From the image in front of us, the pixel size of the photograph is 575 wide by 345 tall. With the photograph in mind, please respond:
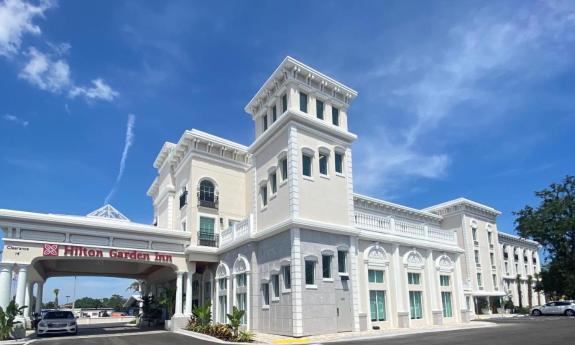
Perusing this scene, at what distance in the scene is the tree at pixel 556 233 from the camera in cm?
4803

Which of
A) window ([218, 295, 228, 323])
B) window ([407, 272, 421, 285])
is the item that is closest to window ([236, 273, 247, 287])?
window ([218, 295, 228, 323])

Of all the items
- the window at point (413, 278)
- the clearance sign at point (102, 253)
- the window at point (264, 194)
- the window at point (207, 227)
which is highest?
the window at point (264, 194)

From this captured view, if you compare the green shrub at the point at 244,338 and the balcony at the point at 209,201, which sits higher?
the balcony at the point at 209,201

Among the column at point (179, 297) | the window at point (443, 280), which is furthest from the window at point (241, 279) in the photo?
the window at point (443, 280)

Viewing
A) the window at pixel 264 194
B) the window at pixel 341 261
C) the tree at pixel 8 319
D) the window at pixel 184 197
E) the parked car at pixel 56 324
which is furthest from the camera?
the window at pixel 184 197

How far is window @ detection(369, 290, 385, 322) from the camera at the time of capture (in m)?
23.2

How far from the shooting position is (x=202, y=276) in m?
30.9

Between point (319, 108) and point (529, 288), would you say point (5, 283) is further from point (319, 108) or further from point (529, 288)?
point (529, 288)

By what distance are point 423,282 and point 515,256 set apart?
136ft

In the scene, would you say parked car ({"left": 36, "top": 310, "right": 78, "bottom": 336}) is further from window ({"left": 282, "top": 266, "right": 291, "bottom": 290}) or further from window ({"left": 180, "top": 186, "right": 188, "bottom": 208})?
window ({"left": 282, "top": 266, "right": 291, "bottom": 290})

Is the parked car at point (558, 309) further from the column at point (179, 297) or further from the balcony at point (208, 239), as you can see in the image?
the column at point (179, 297)

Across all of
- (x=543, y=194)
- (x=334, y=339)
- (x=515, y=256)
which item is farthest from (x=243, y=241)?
(x=515, y=256)

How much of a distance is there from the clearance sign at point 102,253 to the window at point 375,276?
Result: 1252 cm

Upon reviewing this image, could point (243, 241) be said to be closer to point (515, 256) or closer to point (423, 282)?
point (423, 282)
